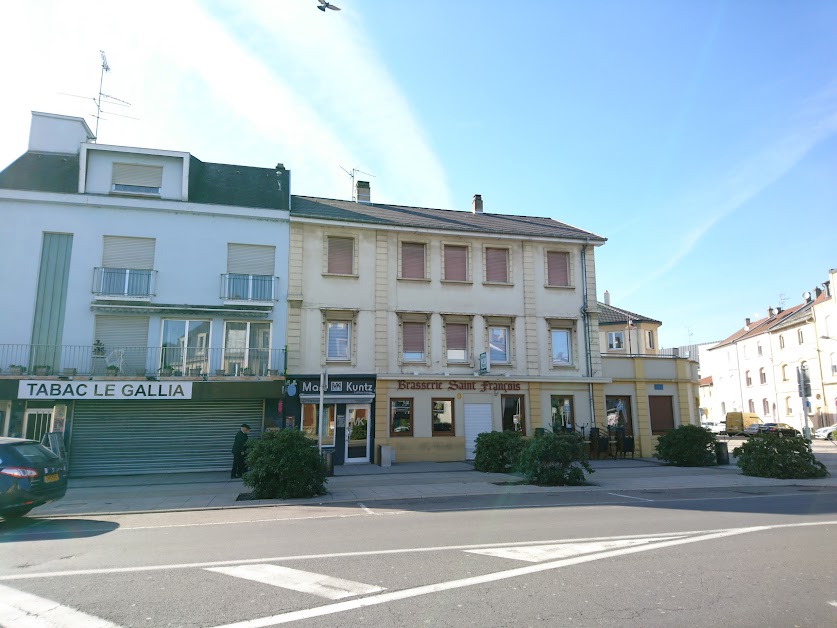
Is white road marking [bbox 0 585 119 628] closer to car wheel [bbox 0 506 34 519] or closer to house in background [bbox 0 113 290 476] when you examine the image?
car wheel [bbox 0 506 34 519]

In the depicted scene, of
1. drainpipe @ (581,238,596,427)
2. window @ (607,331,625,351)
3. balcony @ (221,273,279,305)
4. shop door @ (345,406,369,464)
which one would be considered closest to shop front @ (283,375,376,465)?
shop door @ (345,406,369,464)

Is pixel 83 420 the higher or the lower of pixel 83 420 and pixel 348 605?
the higher

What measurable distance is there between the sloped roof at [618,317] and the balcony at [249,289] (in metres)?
26.7

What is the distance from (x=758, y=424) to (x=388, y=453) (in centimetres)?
3569

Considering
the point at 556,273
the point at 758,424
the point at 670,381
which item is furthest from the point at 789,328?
the point at 556,273

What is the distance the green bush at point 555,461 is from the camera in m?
14.5

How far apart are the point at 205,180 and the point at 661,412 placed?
21.1 m

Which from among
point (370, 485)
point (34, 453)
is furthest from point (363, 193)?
point (34, 453)

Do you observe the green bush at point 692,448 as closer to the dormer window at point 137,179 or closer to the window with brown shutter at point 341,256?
the window with brown shutter at point 341,256

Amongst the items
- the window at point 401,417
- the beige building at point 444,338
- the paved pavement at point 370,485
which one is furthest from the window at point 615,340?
the window at point 401,417

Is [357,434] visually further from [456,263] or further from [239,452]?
[456,263]

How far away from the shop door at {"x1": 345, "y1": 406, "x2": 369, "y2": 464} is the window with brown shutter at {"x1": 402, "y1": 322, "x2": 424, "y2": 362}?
2.66m

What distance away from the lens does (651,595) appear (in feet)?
17.6

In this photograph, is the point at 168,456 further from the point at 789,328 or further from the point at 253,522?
the point at 789,328
